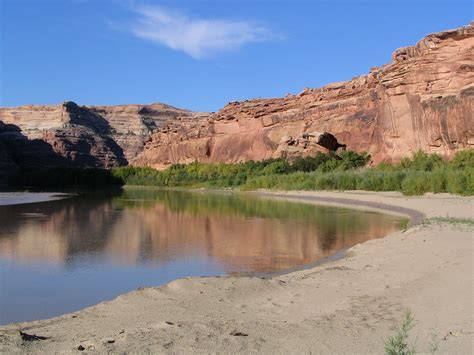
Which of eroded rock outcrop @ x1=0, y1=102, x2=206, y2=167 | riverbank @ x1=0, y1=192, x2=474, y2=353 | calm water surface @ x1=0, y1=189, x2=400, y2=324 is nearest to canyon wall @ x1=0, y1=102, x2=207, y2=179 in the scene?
eroded rock outcrop @ x1=0, y1=102, x2=206, y2=167

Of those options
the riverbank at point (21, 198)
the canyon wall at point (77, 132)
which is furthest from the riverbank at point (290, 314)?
the canyon wall at point (77, 132)

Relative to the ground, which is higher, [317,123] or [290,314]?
[317,123]

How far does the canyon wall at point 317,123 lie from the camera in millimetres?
40875

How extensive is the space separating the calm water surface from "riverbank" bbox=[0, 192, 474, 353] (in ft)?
5.81

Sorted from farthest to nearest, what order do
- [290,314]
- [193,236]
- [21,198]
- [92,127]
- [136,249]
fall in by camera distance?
[92,127] → [21,198] → [193,236] → [136,249] → [290,314]

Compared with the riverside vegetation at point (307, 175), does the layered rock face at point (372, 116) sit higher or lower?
higher

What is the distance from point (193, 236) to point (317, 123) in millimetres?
48051

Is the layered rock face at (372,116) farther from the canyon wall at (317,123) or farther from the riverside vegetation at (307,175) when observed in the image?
the riverside vegetation at (307,175)

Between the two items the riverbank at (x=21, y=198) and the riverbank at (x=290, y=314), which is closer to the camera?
the riverbank at (x=290, y=314)

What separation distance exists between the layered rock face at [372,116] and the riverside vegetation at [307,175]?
2699mm

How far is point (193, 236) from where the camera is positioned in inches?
681

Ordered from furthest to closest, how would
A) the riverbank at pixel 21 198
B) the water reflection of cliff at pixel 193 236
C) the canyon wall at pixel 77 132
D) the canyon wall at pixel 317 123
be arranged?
the canyon wall at pixel 77 132 < the canyon wall at pixel 317 123 < the riverbank at pixel 21 198 < the water reflection of cliff at pixel 193 236

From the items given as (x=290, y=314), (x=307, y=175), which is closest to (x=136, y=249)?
(x=290, y=314)

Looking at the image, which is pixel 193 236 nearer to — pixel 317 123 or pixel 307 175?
pixel 307 175
